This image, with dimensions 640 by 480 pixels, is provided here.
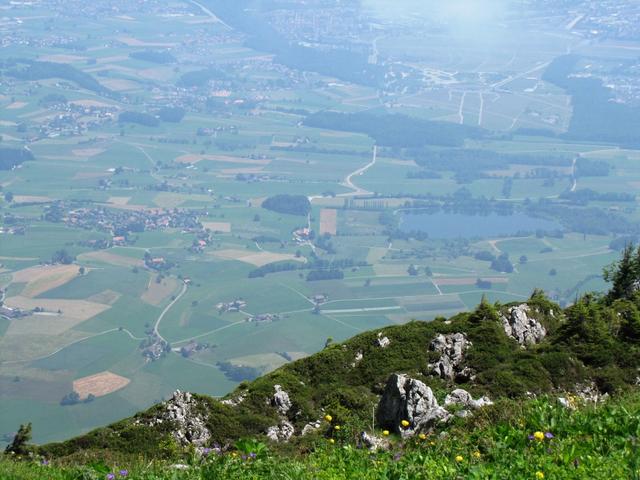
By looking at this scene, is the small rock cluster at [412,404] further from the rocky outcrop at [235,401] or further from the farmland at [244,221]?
the farmland at [244,221]

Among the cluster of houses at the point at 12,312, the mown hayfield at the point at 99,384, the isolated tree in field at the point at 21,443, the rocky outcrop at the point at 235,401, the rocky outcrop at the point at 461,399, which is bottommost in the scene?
the cluster of houses at the point at 12,312

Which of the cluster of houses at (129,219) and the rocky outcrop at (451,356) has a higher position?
Result: the rocky outcrop at (451,356)

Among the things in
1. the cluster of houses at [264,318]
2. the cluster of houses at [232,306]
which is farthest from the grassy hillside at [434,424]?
the cluster of houses at [232,306]

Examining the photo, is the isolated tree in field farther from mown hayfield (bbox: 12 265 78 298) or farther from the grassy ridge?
mown hayfield (bbox: 12 265 78 298)

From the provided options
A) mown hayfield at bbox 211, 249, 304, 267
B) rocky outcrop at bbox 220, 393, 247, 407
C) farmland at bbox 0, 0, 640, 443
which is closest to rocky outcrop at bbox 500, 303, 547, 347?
rocky outcrop at bbox 220, 393, 247, 407

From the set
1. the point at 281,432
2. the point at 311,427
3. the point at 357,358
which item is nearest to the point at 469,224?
the point at 357,358

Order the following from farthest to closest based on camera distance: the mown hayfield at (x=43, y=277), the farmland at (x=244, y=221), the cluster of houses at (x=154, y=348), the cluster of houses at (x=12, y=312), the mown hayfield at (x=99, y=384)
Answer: the mown hayfield at (x=43, y=277) → the cluster of houses at (x=12, y=312) → the farmland at (x=244, y=221) → the cluster of houses at (x=154, y=348) → the mown hayfield at (x=99, y=384)

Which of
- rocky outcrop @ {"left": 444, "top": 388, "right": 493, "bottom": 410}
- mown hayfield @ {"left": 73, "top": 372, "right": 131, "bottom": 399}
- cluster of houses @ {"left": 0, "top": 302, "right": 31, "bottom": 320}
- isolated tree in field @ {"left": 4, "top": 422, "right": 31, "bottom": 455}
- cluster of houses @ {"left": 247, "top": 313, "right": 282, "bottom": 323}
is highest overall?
rocky outcrop @ {"left": 444, "top": 388, "right": 493, "bottom": 410}

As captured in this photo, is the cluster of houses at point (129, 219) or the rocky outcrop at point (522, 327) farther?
the cluster of houses at point (129, 219)
